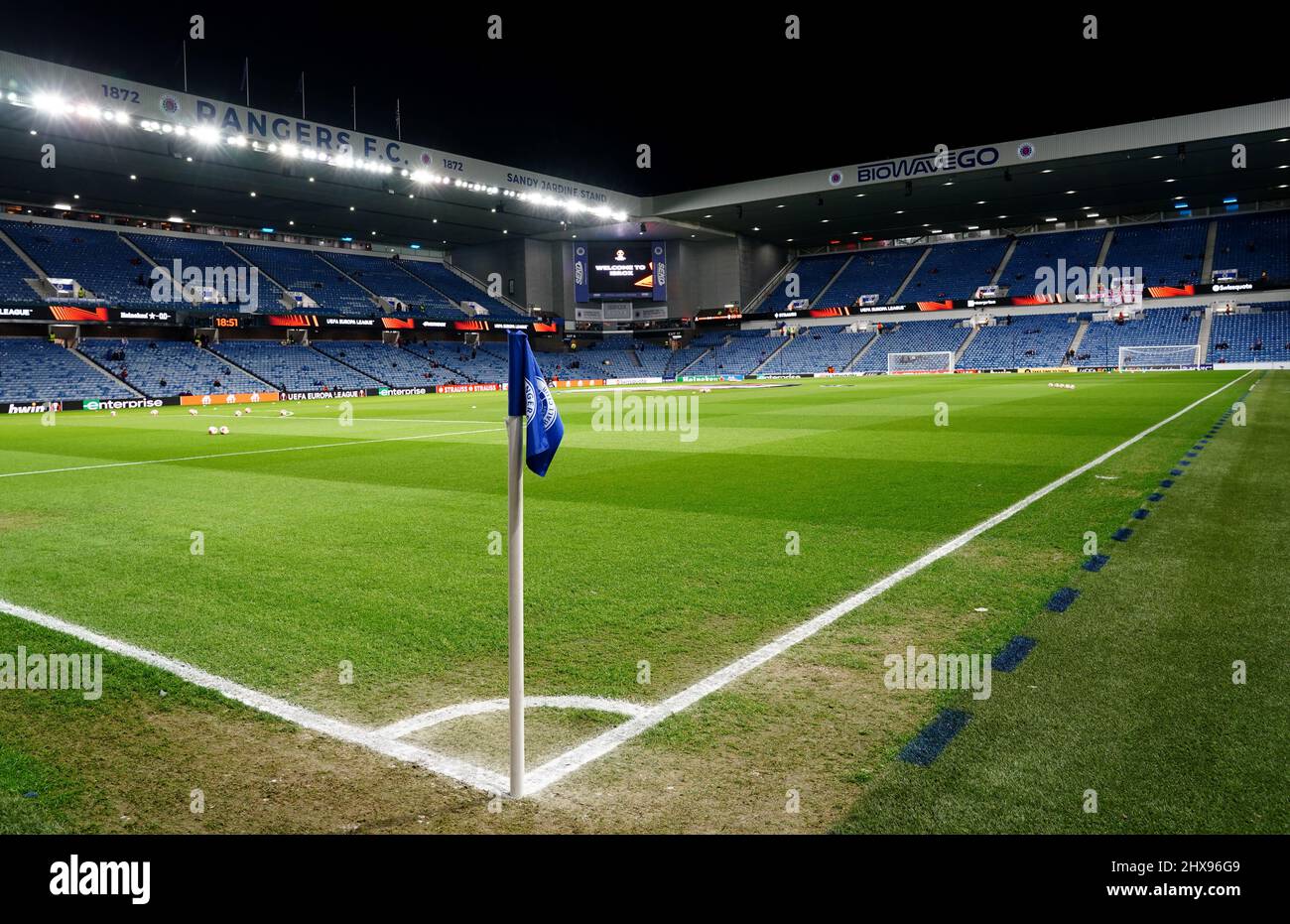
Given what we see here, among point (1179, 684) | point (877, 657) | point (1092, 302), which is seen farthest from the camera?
point (1092, 302)

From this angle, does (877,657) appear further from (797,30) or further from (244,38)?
(244,38)

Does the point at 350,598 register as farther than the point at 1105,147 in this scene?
No

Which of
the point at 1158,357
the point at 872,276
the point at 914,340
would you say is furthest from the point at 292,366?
the point at 1158,357

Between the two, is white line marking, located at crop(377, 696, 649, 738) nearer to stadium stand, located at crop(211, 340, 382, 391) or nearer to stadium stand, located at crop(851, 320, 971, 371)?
stadium stand, located at crop(211, 340, 382, 391)

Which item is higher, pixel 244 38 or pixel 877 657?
pixel 244 38

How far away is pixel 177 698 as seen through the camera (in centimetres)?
444

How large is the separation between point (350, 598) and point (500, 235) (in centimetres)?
7232

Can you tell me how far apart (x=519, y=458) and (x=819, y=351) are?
7463 cm

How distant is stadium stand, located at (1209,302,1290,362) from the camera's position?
56.6 m

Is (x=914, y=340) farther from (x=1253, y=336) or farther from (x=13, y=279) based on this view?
(x=13, y=279)

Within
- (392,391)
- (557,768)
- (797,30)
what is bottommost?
(557,768)

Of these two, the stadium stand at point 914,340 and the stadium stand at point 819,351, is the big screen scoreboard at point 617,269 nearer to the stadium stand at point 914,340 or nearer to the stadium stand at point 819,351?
the stadium stand at point 819,351

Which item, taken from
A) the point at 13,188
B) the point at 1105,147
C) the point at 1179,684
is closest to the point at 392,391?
the point at 13,188

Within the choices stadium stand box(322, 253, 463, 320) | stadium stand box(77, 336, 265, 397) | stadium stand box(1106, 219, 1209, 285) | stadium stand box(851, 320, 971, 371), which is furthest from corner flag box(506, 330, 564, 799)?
stadium stand box(1106, 219, 1209, 285)
